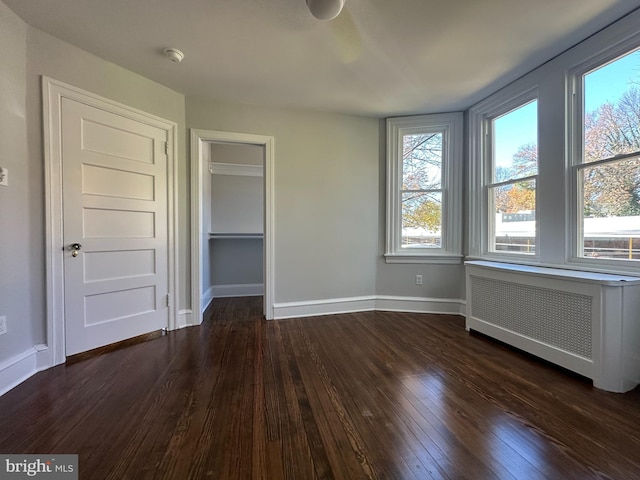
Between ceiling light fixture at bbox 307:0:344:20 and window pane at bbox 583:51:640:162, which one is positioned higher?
ceiling light fixture at bbox 307:0:344:20

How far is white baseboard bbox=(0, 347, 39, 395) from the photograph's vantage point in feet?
5.73

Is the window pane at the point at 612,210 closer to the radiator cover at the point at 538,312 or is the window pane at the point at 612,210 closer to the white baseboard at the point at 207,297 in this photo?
the radiator cover at the point at 538,312

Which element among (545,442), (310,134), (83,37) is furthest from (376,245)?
(83,37)

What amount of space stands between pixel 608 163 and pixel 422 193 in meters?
1.67

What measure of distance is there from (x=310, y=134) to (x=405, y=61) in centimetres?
131

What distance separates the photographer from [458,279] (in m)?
3.43

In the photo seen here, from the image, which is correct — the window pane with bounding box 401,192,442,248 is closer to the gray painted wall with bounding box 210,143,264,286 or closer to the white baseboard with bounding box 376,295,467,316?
the white baseboard with bounding box 376,295,467,316

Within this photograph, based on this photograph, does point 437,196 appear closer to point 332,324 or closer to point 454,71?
point 454,71

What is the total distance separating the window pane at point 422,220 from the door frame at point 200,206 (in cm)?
165

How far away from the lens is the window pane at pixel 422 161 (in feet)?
11.5

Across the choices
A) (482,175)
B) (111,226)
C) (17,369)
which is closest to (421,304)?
(482,175)

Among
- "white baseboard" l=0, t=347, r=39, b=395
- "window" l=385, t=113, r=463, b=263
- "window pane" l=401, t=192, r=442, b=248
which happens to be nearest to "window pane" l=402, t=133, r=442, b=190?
"window" l=385, t=113, r=463, b=263

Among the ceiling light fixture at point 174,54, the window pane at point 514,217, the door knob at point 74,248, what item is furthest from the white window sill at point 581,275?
the door knob at point 74,248

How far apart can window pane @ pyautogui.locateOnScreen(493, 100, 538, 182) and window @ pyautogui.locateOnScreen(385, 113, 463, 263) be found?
1.56ft
